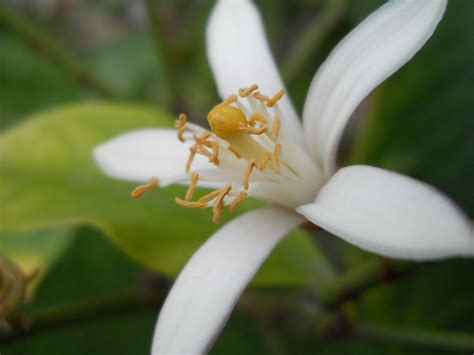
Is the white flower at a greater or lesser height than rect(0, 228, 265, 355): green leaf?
greater

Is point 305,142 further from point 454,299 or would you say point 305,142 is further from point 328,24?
point 328,24

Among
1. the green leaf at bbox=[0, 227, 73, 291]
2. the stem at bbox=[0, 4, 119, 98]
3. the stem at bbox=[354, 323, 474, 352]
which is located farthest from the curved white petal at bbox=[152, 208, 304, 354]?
the stem at bbox=[0, 4, 119, 98]

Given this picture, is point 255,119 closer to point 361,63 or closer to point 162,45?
point 361,63

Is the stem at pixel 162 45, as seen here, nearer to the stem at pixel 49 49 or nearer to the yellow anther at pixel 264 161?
the stem at pixel 49 49

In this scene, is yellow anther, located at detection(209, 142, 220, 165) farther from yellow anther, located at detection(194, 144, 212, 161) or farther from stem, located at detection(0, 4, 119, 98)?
stem, located at detection(0, 4, 119, 98)

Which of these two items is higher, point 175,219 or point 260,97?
point 260,97

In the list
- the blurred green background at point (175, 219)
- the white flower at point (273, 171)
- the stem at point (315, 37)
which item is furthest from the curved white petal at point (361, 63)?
the stem at point (315, 37)

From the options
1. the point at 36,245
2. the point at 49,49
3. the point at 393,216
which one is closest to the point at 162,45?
the point at 49,49
